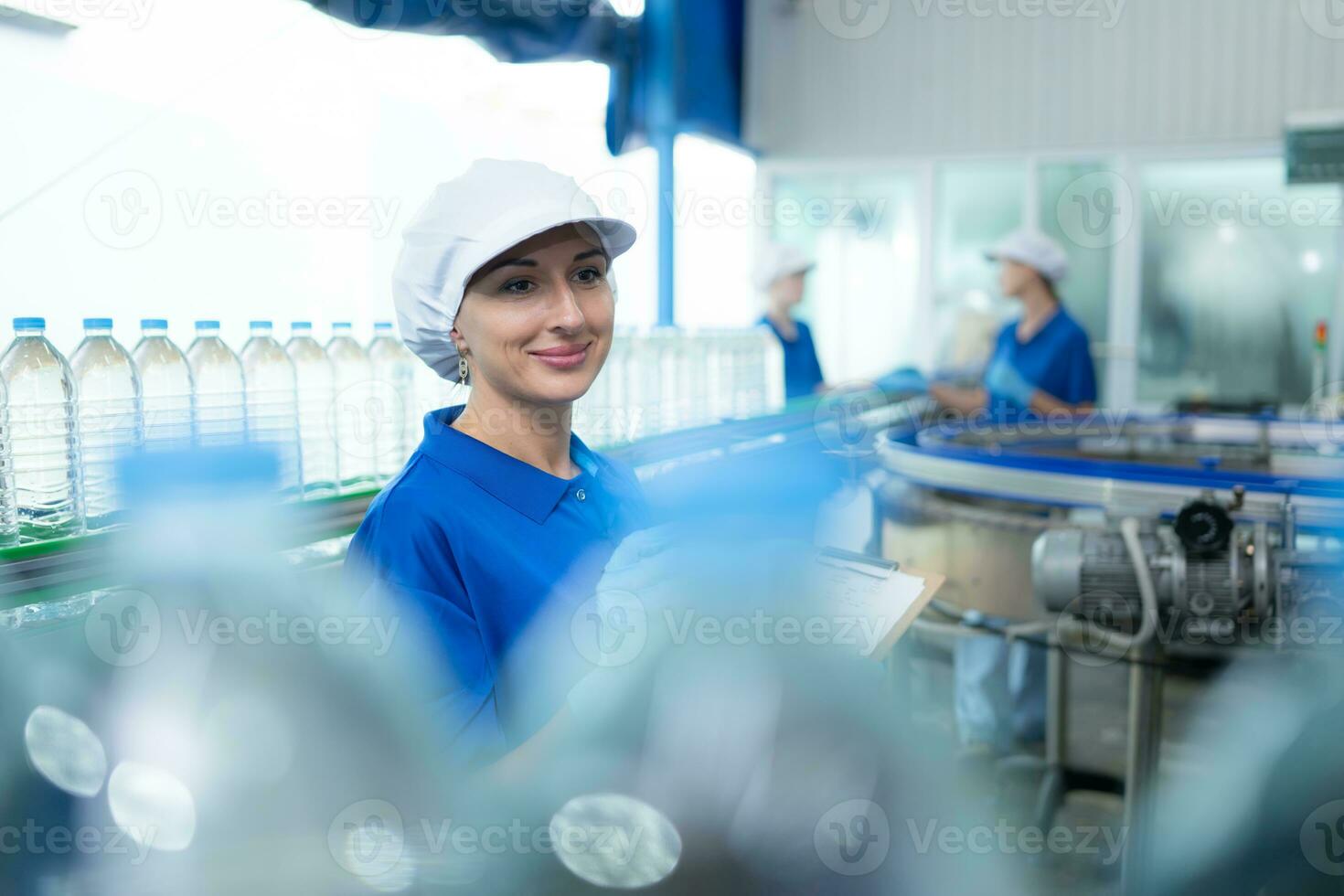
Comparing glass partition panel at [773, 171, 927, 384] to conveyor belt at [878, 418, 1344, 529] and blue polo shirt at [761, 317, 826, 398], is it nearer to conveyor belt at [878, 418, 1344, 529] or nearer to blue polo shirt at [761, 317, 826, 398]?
blue polo shirt at [761, 317, 826, 398]

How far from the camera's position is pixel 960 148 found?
6.02m

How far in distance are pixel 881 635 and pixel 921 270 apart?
5.47 metres

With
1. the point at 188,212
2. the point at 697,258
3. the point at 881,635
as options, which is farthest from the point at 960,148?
the point at 881,635

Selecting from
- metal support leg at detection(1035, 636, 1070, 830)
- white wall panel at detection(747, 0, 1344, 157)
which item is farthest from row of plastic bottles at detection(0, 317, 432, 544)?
white wall panel at detection(747, 0, 1344, 157)

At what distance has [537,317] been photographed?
1166 millimetres

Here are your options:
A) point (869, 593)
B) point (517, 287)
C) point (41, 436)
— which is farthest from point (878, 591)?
point (41, 436)

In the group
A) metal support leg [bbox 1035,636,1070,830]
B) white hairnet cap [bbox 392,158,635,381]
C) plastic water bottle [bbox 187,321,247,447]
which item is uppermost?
white hairnet cap [bbox 392,158,635,381]

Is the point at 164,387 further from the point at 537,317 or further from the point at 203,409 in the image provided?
the point at 537,317

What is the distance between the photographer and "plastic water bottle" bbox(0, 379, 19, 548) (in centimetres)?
112

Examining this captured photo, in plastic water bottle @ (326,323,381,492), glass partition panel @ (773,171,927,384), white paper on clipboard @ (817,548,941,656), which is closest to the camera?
white paper on clipboard @ (817,548,941,656)

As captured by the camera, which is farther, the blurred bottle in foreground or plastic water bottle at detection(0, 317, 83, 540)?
the blurred bottle in foreground

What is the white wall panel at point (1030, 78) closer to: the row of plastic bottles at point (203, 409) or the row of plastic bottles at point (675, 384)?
the row of plastic bottles at point (675, 384)

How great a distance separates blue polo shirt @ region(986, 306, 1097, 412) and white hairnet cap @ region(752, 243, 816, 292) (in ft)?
2.87

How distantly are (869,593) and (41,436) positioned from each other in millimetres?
945
